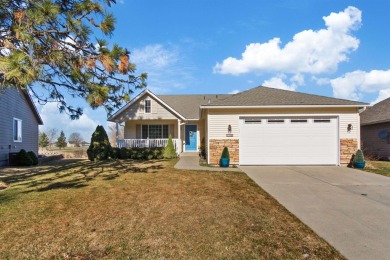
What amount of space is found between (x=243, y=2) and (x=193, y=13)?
2.36 meters

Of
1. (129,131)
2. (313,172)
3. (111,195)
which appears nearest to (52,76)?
(111,195)

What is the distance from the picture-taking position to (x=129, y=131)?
796 inches

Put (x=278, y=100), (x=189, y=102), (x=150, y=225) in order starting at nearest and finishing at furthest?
(x=150, y=225)
(x=278, y=100)
(x=189, y=102)

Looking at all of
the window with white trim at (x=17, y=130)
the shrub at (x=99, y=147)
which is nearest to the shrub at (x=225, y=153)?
the shrub at (x=99, y=147)

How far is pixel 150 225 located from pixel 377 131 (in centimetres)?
1936

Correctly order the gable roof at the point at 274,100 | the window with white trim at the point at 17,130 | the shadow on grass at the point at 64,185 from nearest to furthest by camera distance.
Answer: the shadow on grass at the point at 64,185
the gable roof at the point at 274,100
the window with white trim at the point at 17,130

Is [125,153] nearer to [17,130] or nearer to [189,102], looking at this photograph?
[17,130]

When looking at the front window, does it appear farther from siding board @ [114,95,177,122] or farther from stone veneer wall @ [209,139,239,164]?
stone veneer wall @ [209,139,239,164]

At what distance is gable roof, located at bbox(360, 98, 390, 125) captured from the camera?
57.4 ft

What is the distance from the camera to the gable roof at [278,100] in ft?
41.3

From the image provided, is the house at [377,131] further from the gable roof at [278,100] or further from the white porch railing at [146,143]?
the white porch railing at [146,143]

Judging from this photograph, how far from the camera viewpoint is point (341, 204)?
6051 millimetres

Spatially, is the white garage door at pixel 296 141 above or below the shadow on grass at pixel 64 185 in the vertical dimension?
above

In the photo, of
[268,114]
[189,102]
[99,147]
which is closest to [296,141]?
[268,114]
